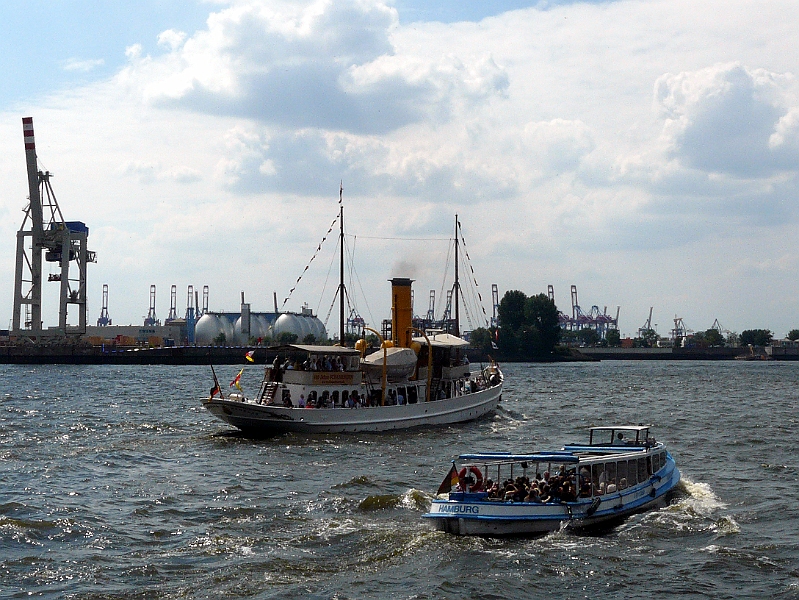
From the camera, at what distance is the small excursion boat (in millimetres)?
26844

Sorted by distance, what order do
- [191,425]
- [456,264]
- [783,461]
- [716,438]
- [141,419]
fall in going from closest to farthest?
[783,461] < [716,438] < [191,425] < [141,419] < [456,264]

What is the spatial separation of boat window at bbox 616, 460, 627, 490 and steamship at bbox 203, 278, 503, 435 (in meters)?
20.9

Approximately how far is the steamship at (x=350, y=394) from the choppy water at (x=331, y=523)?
1.25 metres

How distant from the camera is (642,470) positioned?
31922 mm

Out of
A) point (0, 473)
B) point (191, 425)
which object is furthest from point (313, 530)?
point (191, 425)

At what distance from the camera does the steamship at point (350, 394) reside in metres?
48.2

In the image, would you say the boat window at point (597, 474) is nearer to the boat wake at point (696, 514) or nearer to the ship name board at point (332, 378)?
the boat wake at point (696, 514)

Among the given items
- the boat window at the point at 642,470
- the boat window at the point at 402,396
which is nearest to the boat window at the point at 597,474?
the boat window at the point at 642,470

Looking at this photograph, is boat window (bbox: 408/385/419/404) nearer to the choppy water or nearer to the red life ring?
the choppy water

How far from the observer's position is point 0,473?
37812 mm

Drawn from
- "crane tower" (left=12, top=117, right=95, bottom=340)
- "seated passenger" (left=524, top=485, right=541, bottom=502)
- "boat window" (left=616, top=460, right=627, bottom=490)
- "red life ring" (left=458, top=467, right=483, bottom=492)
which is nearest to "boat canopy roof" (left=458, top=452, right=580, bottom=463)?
"red life ring" (left=458, top=467, right=483, bottom=492)

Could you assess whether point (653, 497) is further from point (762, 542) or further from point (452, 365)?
point (452, 365)

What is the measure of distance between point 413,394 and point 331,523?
26.8 m

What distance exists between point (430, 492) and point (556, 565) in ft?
32.3
